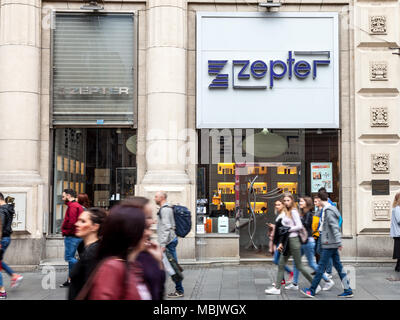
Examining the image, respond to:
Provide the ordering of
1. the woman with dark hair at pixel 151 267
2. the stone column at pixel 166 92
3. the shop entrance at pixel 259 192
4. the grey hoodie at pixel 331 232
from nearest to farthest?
the woman with dark hair at pixel 151 267
the grey hoodie at pixel 331 232
the stone column at pixel 166 92
the shop entrance at pixel 259 192

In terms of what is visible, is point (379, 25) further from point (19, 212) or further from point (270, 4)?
point (19, 212)

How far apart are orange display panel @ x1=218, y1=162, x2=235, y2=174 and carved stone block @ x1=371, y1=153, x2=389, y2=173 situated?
3.21 meters

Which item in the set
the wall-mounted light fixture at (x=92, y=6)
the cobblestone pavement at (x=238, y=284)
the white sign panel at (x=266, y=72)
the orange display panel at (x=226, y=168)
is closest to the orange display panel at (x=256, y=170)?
the orange display panel at (x=226, y=168)

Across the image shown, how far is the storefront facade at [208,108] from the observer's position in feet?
39.8

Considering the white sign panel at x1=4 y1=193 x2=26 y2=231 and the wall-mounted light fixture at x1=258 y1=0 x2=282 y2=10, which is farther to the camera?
the wall-mounted light fixture at x1=258 y1=0 x2=282 y2=10

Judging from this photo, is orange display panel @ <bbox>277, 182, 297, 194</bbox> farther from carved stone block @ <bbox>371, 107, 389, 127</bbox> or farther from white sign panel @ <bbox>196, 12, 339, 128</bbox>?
carved stone block @ <bbox>371, 107, 389, 127</bbox>

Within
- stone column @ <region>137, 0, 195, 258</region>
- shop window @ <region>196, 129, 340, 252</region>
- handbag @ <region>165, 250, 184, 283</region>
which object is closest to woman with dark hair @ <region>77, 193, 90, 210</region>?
stone column @ <region>137, 0, 195, 258</region>

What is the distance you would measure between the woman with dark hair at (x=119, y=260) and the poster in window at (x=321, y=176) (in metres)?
9.92

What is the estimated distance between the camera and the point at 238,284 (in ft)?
32.7

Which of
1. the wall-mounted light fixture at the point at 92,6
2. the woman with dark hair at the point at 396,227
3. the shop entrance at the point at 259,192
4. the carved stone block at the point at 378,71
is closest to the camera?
the woman with dark hair at the point at 396,227

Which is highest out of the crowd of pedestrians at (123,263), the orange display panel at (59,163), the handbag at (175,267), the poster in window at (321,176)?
the orange display panel at (59,163)

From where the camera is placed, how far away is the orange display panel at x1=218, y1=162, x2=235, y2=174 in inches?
496

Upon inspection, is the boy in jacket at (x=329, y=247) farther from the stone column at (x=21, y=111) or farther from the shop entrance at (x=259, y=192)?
the stone column at (x=21, y=111)
